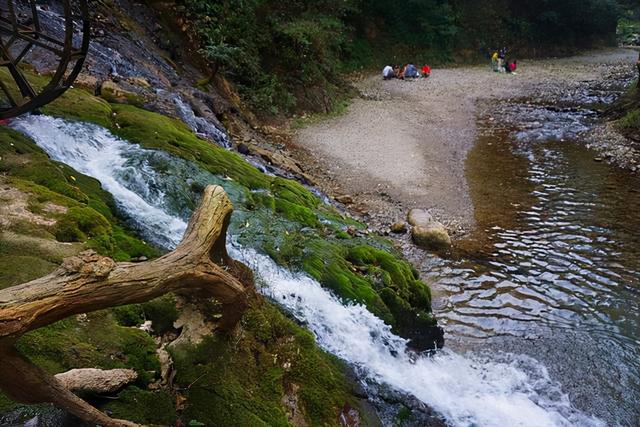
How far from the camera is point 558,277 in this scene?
30.5ft

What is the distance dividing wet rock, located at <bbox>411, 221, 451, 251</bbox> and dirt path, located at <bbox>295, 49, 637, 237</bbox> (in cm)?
83

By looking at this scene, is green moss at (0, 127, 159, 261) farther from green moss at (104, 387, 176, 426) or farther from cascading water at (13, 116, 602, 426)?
green moss at (104, 387, 176, 426)

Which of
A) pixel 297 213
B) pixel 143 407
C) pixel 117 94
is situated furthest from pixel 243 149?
pixel 143 407

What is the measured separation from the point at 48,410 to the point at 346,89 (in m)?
20.4

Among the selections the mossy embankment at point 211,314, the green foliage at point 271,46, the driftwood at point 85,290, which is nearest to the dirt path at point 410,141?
the green foliage at point 271,46

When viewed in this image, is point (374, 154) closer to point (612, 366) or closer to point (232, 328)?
point (612, 366)

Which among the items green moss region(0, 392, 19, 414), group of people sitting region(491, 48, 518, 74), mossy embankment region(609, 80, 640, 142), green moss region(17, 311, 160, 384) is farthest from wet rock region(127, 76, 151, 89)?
group of people sitting region(491, 48, 518, 74)

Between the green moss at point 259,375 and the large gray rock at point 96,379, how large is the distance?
520mm

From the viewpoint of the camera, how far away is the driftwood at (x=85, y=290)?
248 centimetres

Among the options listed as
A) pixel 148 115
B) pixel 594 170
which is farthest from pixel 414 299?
pixel 594 170

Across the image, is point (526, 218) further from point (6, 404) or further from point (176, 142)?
point (6, 404)

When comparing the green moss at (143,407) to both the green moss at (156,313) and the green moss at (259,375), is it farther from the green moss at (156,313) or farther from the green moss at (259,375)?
the green moss at (156,313)

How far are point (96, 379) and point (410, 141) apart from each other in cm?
1462

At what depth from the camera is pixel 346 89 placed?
72.1 ft
